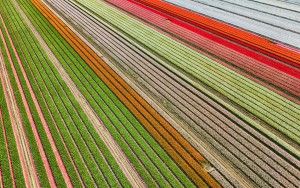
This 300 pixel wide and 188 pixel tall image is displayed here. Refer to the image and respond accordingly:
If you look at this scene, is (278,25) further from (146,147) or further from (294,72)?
(146,147)

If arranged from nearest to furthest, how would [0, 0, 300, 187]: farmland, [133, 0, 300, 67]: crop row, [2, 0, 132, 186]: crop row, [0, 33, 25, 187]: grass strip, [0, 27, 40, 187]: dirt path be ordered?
[0, 33, 25, 187]: grass strip, [0, 27, 40, 187]: dirt path, [2, 0, 132, 186]: crop row, [0, 0, 300, 187]: farmland, [133, 0, 300, 67]: crop row

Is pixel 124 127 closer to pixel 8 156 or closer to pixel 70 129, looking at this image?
pixel 70 129

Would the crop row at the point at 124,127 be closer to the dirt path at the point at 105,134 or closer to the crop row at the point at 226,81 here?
the dirt path at the point at 105,134

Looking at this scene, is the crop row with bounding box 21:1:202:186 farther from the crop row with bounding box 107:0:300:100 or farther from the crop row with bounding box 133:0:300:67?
the crop row with bounding box 133:0:300:67

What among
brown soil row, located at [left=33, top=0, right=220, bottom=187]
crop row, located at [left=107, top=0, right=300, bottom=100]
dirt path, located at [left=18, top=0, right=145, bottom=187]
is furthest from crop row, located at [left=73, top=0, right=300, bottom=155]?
dirt path, located at [left=18, top=0, right=145, bottom=187]

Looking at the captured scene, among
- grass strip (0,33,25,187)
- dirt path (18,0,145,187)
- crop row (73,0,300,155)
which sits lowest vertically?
→ crop row (73,0,300,155)

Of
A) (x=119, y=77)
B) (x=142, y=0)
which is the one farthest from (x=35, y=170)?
(x=142, y=0)

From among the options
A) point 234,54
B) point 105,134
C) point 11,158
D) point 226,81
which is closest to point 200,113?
point 226,81
